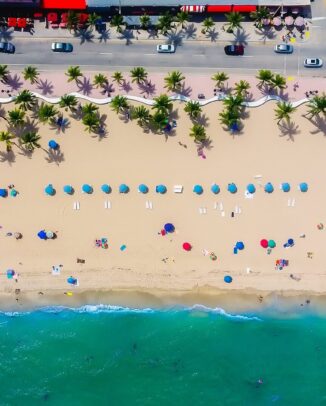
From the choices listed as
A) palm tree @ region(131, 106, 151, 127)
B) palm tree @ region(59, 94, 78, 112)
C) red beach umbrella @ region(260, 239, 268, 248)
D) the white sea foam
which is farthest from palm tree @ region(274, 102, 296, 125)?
the white sea foam

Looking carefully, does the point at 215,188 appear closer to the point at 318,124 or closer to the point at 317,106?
the point at 318,124

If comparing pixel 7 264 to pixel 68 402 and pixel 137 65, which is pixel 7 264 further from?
pixel 137 65

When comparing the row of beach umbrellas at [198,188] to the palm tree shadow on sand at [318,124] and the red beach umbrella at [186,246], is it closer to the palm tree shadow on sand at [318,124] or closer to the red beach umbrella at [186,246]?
the red beach umbrella at [186,246]

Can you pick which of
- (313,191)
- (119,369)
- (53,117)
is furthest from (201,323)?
(53,117)

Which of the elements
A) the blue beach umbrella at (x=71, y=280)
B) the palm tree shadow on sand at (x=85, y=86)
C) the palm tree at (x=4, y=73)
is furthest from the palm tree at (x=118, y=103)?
the blue beach umbrella at (x=71, y=280)

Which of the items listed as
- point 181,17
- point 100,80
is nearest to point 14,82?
point 100,80

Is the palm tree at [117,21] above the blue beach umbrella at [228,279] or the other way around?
above
